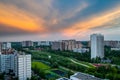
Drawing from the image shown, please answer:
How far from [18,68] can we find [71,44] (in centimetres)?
1309

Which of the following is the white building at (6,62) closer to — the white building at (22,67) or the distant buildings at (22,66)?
the distant buildings at (22,66)

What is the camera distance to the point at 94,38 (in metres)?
15.6

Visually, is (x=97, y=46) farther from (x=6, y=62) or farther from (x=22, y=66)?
(x=22, y=66)

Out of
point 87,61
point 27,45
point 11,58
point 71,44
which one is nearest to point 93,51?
point 87,61

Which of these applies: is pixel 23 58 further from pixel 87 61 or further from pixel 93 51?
pixel 93 51

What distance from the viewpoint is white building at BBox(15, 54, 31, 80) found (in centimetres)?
788

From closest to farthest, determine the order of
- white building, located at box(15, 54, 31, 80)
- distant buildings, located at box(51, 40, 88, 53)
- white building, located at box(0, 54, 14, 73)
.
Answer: white building, located at box(15, 54, 31, 80)
white building, located at box(0, 54, 14, 73)
distant buildings, located at box(51, 40, 88, 53)

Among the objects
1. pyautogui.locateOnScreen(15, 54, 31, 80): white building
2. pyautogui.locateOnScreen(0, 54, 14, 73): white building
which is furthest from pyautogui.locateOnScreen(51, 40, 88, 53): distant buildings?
pyautogui.locateOnScreen(15, 54, 31, 80): white building

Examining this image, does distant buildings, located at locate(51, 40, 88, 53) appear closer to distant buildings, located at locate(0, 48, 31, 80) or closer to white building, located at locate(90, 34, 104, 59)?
white building, located at locate(90, 34, 104, 59)

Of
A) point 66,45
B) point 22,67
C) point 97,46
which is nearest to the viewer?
point 22,67

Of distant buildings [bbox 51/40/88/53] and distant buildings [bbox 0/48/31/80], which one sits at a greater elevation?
distant buildings [bbox 51/40/88/53]

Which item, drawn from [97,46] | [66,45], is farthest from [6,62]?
[66,45]

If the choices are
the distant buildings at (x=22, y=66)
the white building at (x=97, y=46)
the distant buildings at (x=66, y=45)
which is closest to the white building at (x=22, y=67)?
the distant buildings at (x=22, y=66)

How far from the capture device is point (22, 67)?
7949 millimetres
